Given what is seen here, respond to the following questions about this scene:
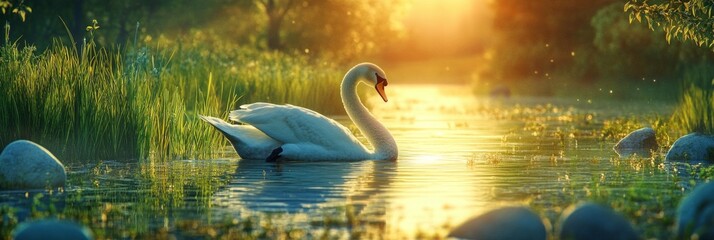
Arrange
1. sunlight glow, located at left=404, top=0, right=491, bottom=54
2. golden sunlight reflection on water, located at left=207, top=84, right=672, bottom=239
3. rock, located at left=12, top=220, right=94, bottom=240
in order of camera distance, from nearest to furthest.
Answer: rock, located at left=12, top=220, right=94, bottom=240
golden sunlight reflection on water, located at left=207, top=84, right=672, bottom=239
sunlight glow, located at left=404, top=0, right=491, bottom=54

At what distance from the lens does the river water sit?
11008 mm

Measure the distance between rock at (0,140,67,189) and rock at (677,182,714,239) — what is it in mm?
7154

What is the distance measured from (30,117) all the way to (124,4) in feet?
144

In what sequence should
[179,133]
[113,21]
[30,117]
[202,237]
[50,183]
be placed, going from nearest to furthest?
[202,237], [50,183], [30,117], [179,133], [113,21]

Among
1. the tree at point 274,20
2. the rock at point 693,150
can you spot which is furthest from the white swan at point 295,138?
the tree at point 274,20

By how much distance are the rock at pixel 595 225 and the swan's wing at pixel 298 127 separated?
8.48 m

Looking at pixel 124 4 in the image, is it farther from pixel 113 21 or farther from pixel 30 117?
pixel 30 117

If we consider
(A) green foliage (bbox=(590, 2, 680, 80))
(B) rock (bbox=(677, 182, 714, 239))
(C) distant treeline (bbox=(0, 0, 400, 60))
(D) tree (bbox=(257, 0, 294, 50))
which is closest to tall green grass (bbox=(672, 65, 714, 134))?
(B) rock (bbox=(677, 182, 714, 239))

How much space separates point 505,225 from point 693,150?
9222 mm

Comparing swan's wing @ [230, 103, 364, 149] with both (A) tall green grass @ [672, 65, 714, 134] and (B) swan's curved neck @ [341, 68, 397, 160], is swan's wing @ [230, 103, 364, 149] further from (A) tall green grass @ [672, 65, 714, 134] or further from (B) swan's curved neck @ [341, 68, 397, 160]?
(A) tall green grass @ [672, 65, 714, 134]

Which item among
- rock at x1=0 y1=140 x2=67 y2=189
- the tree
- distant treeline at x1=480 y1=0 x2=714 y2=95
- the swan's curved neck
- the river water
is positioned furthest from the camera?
the tree

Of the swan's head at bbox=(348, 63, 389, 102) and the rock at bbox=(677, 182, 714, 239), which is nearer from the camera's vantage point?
the rock at bbox=(677, 182, 714, 239)

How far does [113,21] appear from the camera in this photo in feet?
188

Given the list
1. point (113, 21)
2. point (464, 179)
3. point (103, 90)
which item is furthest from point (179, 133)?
point (113, 21)
